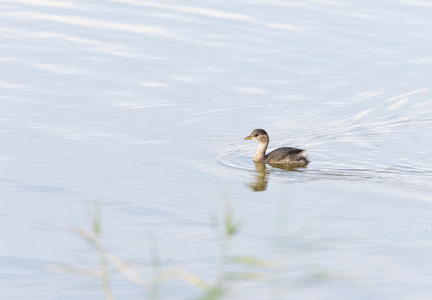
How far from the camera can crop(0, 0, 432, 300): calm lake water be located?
7.76 meters

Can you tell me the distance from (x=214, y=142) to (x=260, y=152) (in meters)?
0.72

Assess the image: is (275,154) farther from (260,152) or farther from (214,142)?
(214,142)

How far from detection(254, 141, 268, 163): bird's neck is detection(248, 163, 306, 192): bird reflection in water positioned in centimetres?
15

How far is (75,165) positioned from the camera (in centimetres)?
1130

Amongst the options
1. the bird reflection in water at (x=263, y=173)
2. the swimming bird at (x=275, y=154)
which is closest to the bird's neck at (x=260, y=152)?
the swimming bird at (x=275, y=154)

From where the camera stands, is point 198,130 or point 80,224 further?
point 198,130

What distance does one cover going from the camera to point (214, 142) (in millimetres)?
12812

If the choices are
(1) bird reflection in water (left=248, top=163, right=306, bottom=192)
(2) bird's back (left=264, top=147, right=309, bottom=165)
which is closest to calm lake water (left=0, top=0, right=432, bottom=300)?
(1) bird reflection in water (left=248, top=163, right=306, bottom=192)

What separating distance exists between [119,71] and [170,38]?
225cm

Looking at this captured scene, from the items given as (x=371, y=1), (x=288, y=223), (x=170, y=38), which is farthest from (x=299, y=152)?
(x=371, y=1)

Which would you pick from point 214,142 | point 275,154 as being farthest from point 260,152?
point 214,142

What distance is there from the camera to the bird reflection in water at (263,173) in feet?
36.1

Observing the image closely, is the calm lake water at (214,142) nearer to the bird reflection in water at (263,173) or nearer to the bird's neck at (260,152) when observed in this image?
the bird reflection in water at (263,173)

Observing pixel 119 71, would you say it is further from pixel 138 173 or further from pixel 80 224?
pixel 80 224
